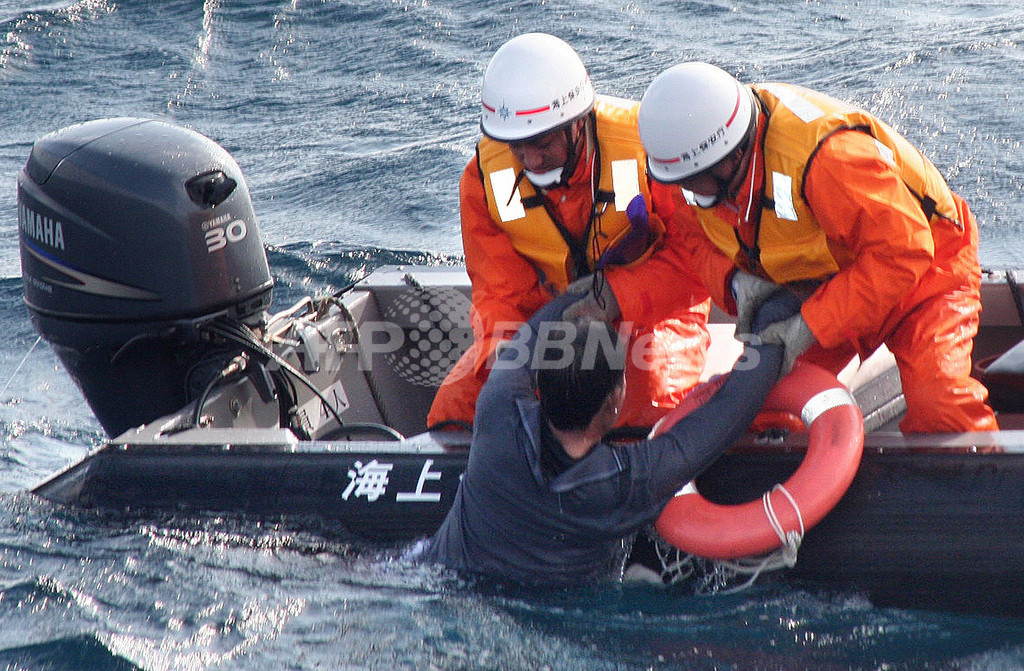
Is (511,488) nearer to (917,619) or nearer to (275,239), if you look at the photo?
(917,619)

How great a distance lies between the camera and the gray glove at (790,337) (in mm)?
2469

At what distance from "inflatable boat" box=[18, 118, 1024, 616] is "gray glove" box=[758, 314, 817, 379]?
140 millimetres

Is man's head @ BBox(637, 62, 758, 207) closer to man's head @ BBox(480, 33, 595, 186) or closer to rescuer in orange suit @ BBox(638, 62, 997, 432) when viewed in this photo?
rescuer in orange suit @ BBox(638, 62, 997, 432)

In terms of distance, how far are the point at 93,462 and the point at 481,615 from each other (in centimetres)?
114

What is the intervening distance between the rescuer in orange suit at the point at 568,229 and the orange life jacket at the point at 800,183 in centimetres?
33

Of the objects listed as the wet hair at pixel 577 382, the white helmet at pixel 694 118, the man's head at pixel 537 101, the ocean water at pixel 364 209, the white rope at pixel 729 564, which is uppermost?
the white helmet at pixel 694 118

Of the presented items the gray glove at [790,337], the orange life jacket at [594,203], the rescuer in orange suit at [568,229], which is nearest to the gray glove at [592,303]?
the rescuer in orange suit at [568,229]

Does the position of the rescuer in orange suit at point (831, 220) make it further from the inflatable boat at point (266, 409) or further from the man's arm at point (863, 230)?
the inflatable boat at point (266, 409)

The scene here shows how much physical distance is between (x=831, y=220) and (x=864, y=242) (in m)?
0.09

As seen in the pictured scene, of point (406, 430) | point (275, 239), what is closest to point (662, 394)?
point (406, 430)

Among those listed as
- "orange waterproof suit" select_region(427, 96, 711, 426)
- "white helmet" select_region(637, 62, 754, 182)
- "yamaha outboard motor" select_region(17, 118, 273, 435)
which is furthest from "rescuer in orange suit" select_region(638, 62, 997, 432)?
"yamaha outboard motor" select_region(17, 118, 273, 435)

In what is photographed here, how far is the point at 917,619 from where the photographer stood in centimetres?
235

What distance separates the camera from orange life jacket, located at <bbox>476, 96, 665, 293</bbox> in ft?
9.73

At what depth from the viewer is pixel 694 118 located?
2449 mm
